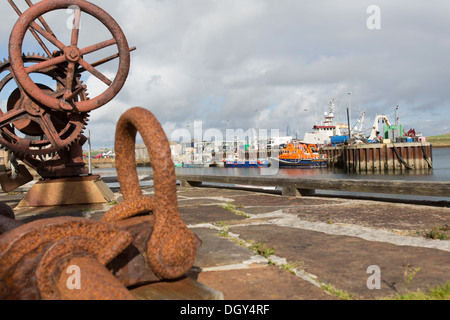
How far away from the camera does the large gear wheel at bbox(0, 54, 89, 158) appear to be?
18.4 feet

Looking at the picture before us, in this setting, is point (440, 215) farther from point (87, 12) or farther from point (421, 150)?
point (421, 150)

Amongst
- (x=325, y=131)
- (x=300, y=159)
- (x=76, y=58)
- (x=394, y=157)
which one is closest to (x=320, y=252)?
(x=76, y=58)

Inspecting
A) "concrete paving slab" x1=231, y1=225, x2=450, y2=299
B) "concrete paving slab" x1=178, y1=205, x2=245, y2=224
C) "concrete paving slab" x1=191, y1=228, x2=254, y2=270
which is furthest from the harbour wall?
"concrete paving slab" x1=191, y1=228, x2=254, y2=270

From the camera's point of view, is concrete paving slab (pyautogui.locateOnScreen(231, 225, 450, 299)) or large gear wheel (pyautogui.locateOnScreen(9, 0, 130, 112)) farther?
large gear wheel (pyautogui.locateOnScreen(9, 0, 130, 112))

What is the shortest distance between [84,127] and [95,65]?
1.14 metres

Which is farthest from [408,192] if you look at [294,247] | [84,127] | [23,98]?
[23,98]

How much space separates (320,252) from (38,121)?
4919mm

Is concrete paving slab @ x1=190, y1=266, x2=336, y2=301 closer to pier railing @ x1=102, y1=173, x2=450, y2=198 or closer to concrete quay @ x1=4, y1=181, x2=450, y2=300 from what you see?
concrete quay @ x1=4, y1=181, x2=450, y2=300

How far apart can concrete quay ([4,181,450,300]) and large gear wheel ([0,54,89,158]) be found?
1.43m

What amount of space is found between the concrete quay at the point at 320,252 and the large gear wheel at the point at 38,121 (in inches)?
56.1

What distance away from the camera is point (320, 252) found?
2678 mm
